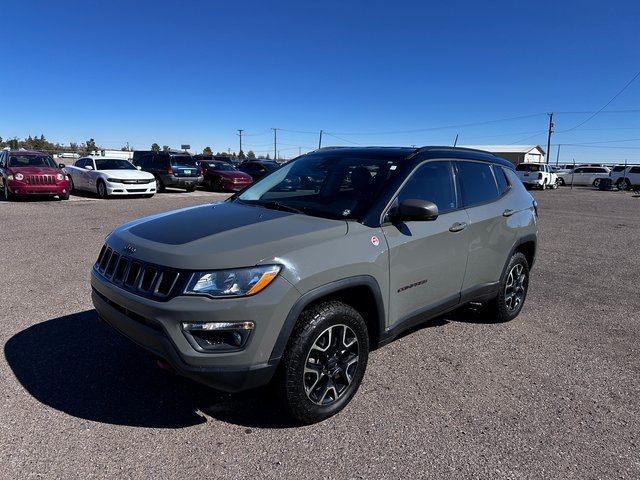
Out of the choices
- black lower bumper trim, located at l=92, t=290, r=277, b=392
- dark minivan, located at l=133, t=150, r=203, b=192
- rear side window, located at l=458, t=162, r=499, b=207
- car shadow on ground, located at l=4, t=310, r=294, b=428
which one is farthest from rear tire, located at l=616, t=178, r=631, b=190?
black lower bumper trim, located at l=92, t=290, r=277, b=392

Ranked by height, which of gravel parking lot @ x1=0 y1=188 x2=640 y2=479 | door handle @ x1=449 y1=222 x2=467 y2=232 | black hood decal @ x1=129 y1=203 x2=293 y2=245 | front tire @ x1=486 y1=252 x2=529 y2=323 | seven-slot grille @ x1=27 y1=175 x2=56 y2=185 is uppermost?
black hood decal @ x1=129 y1=203 x2=293 y2=245

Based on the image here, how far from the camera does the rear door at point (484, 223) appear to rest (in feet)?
13.6

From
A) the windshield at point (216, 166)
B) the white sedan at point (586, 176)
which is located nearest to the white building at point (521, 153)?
the white sedan at point (586, 176)

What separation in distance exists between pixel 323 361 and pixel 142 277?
4.10 ft

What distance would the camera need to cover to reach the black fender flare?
2.71 meters

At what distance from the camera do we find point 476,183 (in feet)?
14.5

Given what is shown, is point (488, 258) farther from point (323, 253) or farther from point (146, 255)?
point (146, 255)

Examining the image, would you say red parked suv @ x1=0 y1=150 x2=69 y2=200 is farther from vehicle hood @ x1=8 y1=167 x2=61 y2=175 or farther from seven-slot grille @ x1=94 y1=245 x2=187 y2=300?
seven-slot grille @ x1=94 y1=245 x2=187 y2=300

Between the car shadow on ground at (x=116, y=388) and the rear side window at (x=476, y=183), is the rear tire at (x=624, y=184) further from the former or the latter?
the car shadow on ground at (x=116, y=388)

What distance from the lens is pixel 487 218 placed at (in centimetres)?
431

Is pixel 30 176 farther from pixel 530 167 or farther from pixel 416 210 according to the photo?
pixel 530 167

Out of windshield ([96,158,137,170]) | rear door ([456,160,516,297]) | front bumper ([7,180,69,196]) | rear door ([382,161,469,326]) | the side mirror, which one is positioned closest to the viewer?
the side mirror

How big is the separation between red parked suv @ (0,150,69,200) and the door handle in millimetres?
15068

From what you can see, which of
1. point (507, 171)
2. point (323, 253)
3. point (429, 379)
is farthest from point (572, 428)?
point (507, 171)
